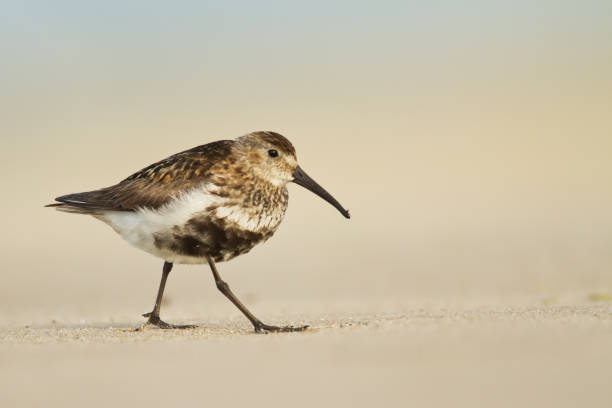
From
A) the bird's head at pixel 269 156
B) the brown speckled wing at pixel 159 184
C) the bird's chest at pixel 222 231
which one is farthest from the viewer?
the bird's head at pixel 269 156

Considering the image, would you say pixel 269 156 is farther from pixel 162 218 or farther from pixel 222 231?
pixel 162 218

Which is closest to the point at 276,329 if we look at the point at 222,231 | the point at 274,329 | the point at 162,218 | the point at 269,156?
the point at 274,329

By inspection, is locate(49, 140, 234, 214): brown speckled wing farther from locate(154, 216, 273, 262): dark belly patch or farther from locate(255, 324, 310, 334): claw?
locate(255, 324, 310, 334): claw

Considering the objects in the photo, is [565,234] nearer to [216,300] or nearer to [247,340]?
[216,300]

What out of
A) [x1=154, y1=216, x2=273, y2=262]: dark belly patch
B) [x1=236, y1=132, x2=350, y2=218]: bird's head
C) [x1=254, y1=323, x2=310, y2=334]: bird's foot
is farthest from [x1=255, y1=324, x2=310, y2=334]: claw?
[x1=236, y1=132, x2=350, y2=218]: bird's head

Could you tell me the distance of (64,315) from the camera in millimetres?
13172

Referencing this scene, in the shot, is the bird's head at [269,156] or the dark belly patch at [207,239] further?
the bird's head at [269,156]

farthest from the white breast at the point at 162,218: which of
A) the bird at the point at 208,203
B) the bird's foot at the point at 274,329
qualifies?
the bird's foot at the point at 274,329

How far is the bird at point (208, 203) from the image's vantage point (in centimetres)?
936

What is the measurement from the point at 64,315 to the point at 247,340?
5.20m

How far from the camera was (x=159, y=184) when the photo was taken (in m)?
9.78

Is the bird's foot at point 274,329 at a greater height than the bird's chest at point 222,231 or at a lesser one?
lesser

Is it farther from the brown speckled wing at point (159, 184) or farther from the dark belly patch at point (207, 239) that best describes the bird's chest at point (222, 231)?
the brown speckled wing at point (159, 184)

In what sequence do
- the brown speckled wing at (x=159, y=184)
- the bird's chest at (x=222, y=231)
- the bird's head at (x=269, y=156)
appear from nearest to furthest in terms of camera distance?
the bird's chest at (x=222, y=231)
the brown speckled wing at (x=159, y=184)
the bird's head at (x=269, y=156)
